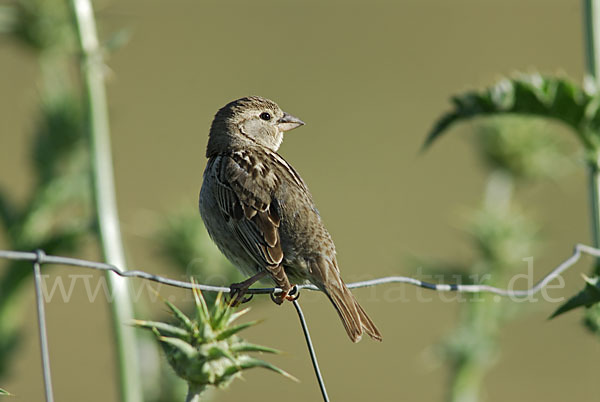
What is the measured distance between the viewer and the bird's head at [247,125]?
459cm

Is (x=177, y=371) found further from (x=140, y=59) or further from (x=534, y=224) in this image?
(x=140, y=59)

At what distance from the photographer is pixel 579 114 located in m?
4.11

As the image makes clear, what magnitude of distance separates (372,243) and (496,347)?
1038cm

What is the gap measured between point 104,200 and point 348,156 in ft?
47.6

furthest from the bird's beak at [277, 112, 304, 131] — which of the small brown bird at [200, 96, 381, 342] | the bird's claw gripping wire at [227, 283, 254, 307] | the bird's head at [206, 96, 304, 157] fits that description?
the bird's claw gripping wire at [227, 283, 254, 307]

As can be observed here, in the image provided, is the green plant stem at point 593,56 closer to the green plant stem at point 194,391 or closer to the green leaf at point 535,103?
the green leaf at point 535,103

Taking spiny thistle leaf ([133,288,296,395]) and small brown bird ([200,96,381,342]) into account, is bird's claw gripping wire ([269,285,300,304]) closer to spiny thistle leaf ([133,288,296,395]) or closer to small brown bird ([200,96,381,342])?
small brown bird ([200,96,381,342])

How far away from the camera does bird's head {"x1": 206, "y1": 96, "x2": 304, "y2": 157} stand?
4.59 metres

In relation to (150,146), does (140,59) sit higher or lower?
higher

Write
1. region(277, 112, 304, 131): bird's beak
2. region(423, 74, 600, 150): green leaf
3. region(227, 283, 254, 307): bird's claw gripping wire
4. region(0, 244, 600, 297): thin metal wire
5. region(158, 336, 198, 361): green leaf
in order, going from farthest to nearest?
region(277, 112, 304, 131): bird's beak < region(423, 74, 600, 150): green leaf < region(227, 283, 254, 307): bird's claw gripping wire < region(158, 336, 198, 361): green leaf < region(0, 244, 600, 297): thin metal wire

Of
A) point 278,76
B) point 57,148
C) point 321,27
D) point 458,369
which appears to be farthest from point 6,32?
point 321,27

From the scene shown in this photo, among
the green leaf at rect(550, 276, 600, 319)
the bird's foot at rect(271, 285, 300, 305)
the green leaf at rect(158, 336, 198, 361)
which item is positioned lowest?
the green leaf at rect(550, 276, 600, 319)

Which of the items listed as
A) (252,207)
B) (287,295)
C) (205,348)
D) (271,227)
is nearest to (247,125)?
(252,207)

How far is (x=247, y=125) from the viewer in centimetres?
468
